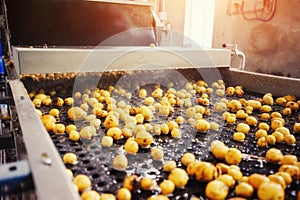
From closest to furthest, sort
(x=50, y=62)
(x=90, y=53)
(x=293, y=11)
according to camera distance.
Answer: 1. (x=50, y=62)
2. (x=90, y=53)
3. (x=293, y=11)

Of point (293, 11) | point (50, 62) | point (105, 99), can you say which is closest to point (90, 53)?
point (50, 62)

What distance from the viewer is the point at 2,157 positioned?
1918 mm

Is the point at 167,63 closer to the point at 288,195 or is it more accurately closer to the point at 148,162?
the point at 148,162

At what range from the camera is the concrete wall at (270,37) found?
4496 mm

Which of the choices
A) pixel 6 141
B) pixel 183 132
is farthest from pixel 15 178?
pixel 183 132

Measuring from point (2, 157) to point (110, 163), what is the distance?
1226mm

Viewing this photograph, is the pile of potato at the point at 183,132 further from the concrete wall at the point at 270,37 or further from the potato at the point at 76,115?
the concrete wall at the point at 270,37

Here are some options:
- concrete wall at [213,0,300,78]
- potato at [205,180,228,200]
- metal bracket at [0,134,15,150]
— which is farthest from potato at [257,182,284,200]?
concrete wall at [213,0,300,78]

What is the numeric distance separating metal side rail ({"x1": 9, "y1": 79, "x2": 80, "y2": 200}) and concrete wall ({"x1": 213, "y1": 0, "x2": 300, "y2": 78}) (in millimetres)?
4628

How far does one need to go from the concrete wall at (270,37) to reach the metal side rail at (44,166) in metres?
4.63

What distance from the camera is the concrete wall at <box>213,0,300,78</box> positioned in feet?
14.8

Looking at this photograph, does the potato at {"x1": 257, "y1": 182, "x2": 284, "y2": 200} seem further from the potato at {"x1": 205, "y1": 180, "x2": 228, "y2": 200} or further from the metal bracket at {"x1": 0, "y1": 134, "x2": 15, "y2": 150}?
the metal bracket at {"x1": 0, "y1": 134, "x2": 15, "y2": 150}

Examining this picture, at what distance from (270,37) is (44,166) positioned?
5116 mm

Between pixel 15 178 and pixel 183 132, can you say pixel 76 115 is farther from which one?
pixel 15 178
